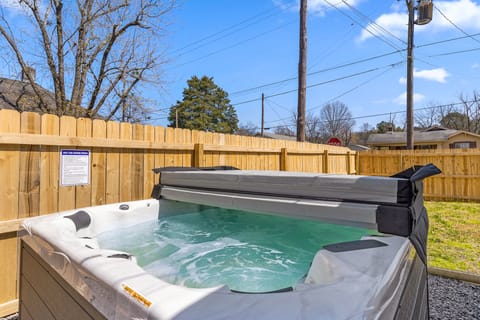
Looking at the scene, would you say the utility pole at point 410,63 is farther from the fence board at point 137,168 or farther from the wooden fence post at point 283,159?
the fence board at point 137,168

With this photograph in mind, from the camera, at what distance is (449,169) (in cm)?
705

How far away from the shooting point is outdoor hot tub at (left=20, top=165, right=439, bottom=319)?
→ 32.4 inches

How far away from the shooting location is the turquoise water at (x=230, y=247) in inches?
68.2

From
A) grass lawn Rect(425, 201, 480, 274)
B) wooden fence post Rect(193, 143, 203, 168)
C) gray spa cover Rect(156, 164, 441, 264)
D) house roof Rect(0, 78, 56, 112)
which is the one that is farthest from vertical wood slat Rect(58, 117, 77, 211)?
house roof Rect(0, 78, 56, 112)

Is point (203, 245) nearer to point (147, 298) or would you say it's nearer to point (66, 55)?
point (147, 298)

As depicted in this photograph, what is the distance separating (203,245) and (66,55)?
19.9 feet

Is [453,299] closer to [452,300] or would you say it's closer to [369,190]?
[452,300]

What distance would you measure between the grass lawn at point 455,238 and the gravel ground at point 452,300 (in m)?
0.35

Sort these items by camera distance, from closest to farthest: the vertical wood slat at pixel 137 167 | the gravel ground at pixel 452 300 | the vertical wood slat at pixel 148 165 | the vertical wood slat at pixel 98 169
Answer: the gravel ground at pixel 452 300 → the vertical wood slat at pixel 98 169 → the vertical wood slat at pixel 137 167 → the vertical wood slat at pixel 148 165

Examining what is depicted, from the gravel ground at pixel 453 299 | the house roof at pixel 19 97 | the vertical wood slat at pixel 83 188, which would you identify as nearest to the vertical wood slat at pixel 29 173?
the vertical wood slat at pixel 83 188

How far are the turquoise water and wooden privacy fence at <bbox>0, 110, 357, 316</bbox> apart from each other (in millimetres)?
559

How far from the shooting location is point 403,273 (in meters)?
1.16

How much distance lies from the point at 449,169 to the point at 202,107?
53.8 ft

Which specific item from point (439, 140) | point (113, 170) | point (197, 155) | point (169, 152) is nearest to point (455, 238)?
point (197, 155)
